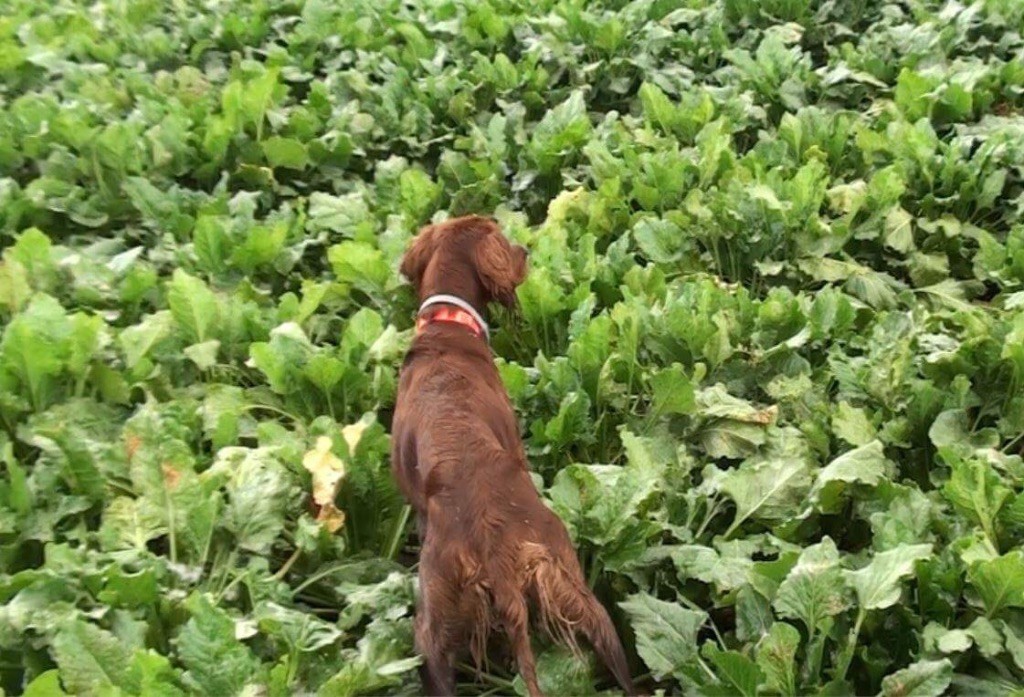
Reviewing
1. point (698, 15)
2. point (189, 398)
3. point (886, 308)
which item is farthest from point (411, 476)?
point (698, 15)

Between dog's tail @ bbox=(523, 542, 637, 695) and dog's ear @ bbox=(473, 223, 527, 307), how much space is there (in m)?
1.15

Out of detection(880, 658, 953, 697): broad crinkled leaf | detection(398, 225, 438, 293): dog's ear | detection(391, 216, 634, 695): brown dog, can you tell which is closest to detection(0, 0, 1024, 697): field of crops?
detection(880, 658, 953, 697): broad crinkled leaf

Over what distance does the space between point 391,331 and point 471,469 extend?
1275 mm

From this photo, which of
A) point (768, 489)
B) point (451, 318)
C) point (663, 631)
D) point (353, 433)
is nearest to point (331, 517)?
point (353, 433)

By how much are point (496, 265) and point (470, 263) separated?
8cm

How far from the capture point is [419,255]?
12.2 ft

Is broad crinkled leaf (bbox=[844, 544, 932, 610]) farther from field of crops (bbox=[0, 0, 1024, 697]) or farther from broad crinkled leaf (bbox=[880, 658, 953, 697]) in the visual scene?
broad crinkled leaf (bbox=[880, 658, 953, 697])

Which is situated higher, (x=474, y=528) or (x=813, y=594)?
(x=474, y=528)

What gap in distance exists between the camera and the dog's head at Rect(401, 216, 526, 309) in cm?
360

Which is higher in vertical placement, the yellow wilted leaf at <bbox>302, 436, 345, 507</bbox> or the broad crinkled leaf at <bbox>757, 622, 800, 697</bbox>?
the broad crinkled leaf at <bbox>757, 622, 800, 697</bbox>

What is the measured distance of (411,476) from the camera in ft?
10.2

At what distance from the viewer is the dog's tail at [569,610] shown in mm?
2645

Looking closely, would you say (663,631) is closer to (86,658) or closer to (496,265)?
(496,265)

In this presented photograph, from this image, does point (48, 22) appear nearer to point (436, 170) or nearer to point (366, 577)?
point (436, 170)
